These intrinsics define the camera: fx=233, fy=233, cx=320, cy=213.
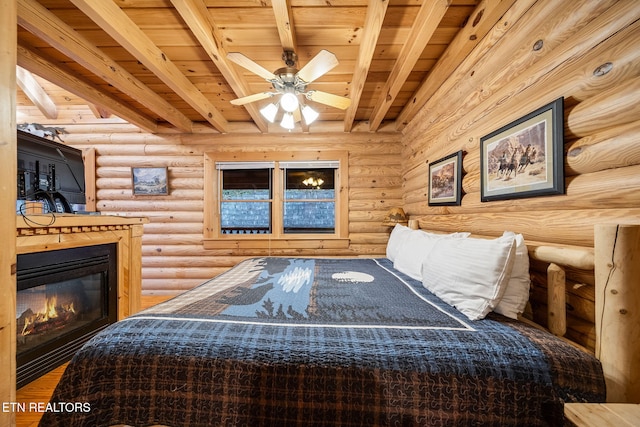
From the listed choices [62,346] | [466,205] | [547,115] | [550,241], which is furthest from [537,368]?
[62,346]

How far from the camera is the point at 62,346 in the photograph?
1819 millimetres

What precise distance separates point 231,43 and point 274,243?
8.03 ft

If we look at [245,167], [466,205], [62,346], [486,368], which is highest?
[245,167]

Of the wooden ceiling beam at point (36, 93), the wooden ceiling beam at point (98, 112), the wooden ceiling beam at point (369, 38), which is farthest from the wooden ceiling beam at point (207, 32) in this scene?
the wooden ceiling beam at point (36, 93)

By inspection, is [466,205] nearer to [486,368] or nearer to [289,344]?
[486,368]

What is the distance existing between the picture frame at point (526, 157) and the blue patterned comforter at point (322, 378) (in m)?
0.76

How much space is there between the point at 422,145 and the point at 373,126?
787 mm

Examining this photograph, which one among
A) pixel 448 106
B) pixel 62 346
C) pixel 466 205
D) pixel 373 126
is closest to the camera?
pixel 62 346

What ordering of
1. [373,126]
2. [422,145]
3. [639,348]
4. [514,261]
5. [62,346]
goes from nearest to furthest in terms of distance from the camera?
[639,348] < [514,261] < [62,346] < [422,145] < [373,126]

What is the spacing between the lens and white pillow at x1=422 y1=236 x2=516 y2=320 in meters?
1.07

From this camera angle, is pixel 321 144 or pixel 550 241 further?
pixel 321 144

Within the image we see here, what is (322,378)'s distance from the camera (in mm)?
832

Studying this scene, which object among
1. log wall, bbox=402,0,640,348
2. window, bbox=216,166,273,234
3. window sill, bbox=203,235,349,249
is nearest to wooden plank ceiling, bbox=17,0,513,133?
log wall, bbox=402,0,640,348

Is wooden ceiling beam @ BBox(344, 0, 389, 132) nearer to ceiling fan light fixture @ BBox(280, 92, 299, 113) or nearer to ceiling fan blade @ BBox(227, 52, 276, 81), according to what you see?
ceiling fan light fixture @ BBox(280, 92, 299, 113)
